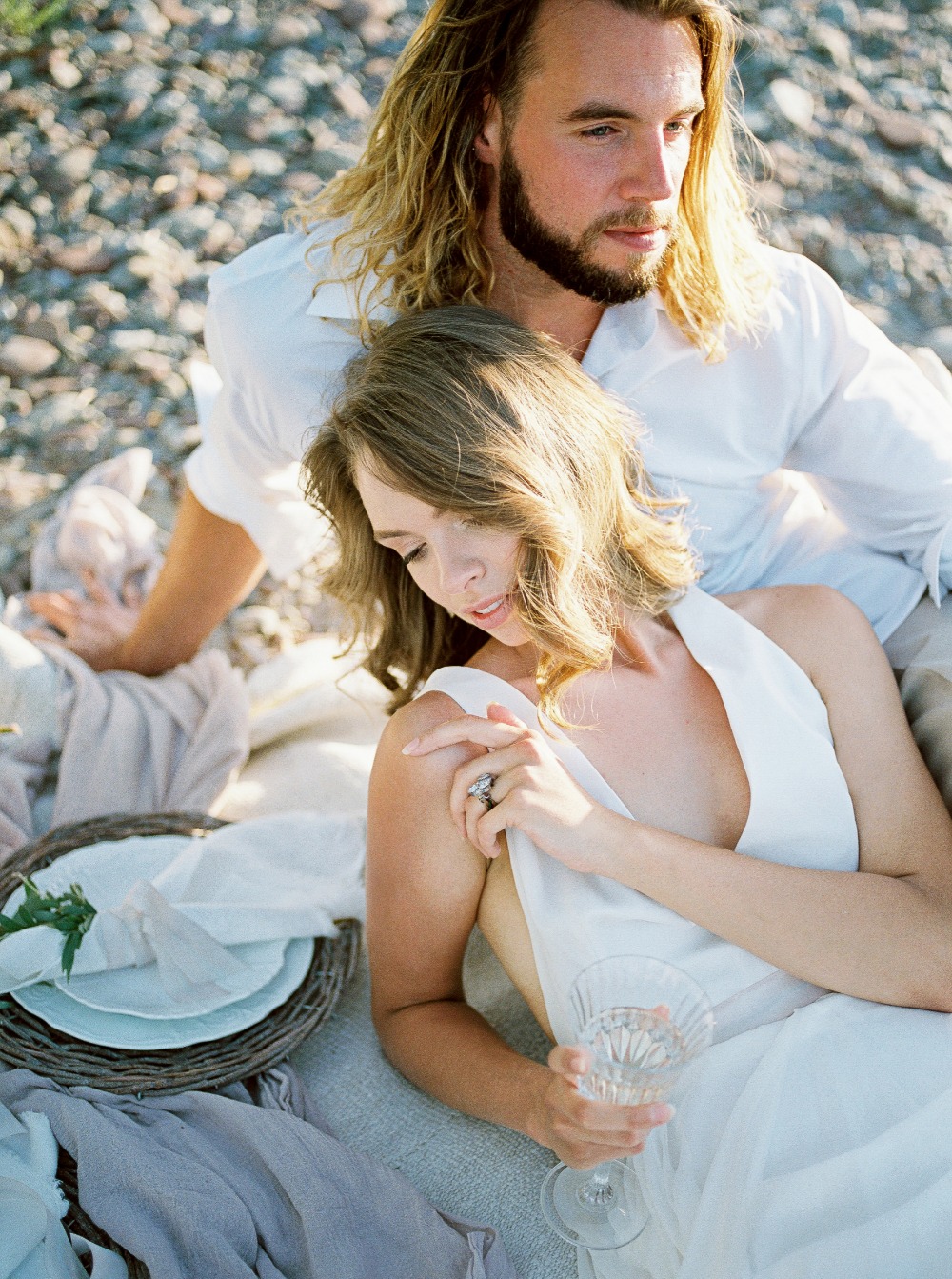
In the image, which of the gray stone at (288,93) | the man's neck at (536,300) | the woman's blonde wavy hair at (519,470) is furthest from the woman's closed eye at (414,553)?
the gray stone at (288,93)

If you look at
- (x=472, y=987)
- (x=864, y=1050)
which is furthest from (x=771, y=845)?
(x=472, y=987)

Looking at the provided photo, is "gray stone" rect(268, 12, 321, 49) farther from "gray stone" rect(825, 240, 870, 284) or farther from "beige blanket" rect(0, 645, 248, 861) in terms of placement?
"beige blanket" rect(0, 645, 248, 861)

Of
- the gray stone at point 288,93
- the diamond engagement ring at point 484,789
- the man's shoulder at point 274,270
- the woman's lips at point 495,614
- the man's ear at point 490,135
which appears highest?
the man's ear at point 490,135

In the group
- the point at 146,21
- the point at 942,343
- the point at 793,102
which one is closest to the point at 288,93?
the point at 146,21

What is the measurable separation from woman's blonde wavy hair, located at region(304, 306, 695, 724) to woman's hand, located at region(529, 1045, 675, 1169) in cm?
69

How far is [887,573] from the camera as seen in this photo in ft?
9.81

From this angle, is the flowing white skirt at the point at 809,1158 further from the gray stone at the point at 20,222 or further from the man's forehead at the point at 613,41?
the gray stone at the point at 20,222

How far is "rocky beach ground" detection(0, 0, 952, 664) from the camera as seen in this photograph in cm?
446

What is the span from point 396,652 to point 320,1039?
0.87m

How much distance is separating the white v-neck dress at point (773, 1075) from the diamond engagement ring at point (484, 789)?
0.30 feet

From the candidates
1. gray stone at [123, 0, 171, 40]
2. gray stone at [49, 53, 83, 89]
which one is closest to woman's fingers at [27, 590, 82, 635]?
gray stone at [49, 53, 83, 89]

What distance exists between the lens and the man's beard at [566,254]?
2.61 m

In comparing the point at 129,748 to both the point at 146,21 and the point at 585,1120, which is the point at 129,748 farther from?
the point at 146,21

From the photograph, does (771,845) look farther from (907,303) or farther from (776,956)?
(907,303)
